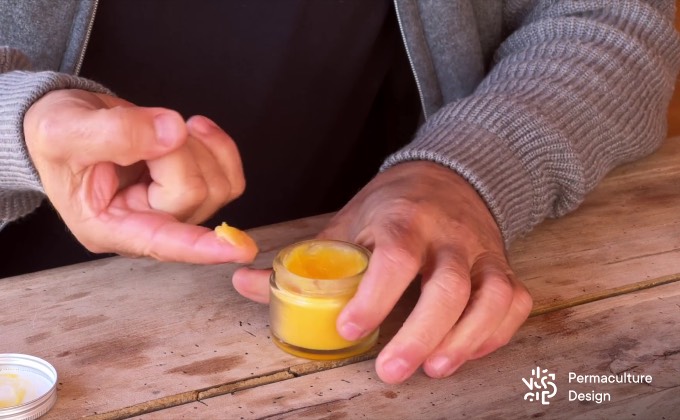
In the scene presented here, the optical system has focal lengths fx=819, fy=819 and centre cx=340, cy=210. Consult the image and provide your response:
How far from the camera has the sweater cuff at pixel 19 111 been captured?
34.9 inches

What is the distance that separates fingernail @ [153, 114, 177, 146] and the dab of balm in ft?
0.87

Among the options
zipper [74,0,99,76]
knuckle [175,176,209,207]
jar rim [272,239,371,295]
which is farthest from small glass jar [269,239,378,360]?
zipper [74,0,99,76]

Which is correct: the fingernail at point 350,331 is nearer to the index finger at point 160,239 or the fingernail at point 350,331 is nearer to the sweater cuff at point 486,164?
the index finger at point 160,239

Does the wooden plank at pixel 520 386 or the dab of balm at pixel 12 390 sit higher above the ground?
the wooden plank at pixel 520 386

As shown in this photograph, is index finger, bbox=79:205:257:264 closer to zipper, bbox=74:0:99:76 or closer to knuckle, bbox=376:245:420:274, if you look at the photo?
knuckle, bbox=376:245:420:274

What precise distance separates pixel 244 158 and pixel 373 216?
59 cm

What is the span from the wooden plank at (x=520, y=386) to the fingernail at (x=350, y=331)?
45 millimetres

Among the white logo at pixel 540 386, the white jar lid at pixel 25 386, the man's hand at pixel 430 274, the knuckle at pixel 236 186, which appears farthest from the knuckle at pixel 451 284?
the white jar lid at pixel 25 386

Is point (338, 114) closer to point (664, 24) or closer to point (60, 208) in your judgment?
point (664, 24)

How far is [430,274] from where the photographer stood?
868 millimetres

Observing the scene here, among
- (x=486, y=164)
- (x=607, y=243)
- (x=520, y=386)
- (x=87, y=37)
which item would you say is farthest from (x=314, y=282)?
(x=87, y=37)

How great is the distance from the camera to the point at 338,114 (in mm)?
1488

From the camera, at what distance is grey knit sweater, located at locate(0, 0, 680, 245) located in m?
1.03

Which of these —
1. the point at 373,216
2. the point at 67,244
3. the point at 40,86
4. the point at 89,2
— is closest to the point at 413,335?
the point at 373,216
